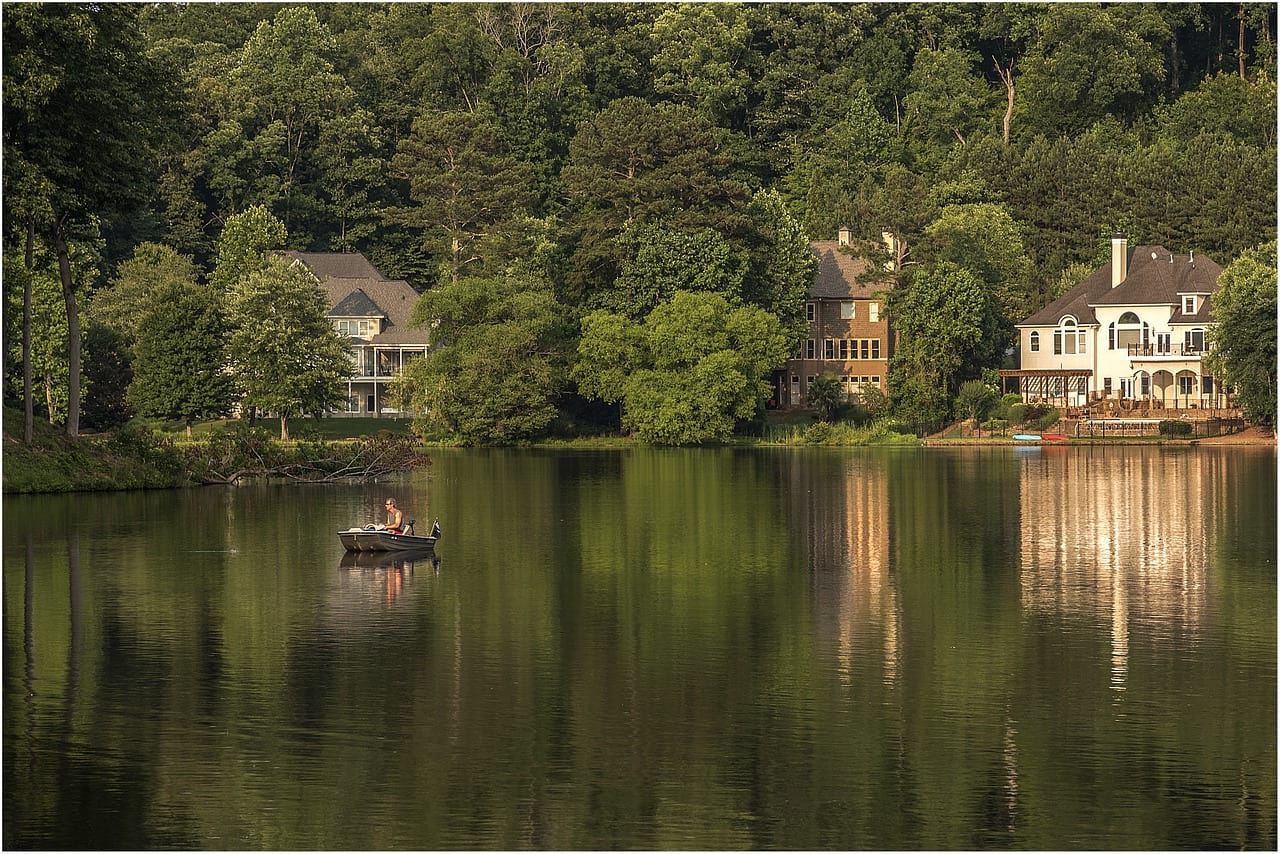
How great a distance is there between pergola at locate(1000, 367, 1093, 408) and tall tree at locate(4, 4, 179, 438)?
6677cm

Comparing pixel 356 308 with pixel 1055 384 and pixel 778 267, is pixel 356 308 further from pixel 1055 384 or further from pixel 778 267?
pixel 1055 384

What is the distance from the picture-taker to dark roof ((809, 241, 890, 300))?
125062 mm

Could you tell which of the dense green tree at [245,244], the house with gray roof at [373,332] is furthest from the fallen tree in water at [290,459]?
the house with gray roof at [373,332]

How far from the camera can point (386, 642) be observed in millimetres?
32062

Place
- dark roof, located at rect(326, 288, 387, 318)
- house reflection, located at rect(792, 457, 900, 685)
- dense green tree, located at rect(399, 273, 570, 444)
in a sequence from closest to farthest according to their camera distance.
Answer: house reflection, located at rect(792, 457, 900, 685) < dense green tree, located at rect(399, 273, 570, 444) < dark roof, located at rect(326, 288, 387, 318)

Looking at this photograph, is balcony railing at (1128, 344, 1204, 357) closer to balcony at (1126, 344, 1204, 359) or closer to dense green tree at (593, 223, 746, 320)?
balcony at (1126, 344, 1204, 359)

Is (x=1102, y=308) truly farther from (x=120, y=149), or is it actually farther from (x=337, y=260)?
(x=120, y=149)

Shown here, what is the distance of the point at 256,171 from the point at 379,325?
20776mm

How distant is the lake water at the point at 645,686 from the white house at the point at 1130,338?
63.7 m

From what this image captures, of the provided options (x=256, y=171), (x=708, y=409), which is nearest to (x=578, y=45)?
(x=256, y=171)

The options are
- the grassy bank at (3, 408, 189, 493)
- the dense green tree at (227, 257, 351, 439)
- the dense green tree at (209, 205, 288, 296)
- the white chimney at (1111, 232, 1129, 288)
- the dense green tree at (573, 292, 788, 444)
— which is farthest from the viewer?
the white chimney at (1111, 232, 1129, 288)

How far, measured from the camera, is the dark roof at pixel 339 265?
134125 mm

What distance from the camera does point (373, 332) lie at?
128625 millimetres

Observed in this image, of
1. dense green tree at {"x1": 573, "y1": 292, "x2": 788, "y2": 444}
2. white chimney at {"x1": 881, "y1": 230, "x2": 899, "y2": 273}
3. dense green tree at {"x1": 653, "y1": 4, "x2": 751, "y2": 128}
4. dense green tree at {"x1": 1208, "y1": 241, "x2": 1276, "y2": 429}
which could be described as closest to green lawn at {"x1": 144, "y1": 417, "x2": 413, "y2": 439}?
dense green tree at {"x1": 573, "y1": 292, "x2": 788, "y2": 444}
